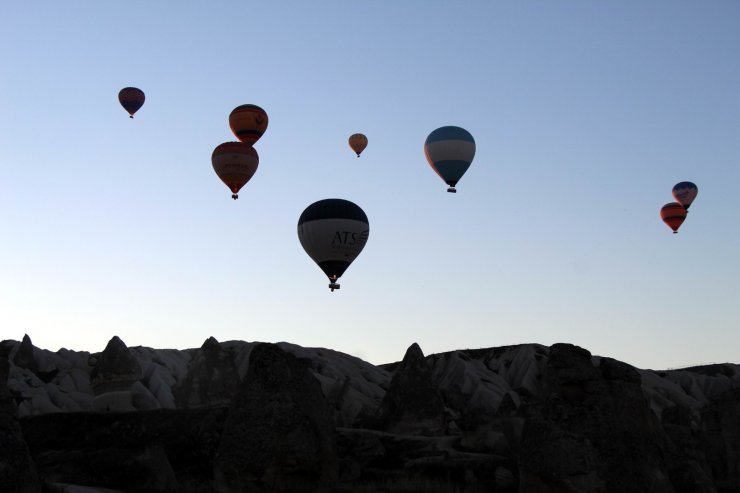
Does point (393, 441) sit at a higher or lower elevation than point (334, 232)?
lower

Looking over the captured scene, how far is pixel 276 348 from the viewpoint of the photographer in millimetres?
14219

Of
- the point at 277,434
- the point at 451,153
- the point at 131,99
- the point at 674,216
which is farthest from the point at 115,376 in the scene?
the point at 277,434

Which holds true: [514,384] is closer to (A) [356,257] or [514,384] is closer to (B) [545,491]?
(A) [356,257]

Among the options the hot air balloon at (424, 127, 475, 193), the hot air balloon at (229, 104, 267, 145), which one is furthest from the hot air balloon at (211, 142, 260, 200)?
the hot air balloon at (424, 127, 475, 193)

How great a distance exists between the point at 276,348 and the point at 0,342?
42.7 m

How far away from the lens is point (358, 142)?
150ft

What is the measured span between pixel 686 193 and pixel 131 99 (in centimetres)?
2244

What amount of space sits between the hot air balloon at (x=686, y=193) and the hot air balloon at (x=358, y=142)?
1282 cm

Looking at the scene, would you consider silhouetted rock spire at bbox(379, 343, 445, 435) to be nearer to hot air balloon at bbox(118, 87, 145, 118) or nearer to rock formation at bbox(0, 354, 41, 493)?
rock formation at bbox(0, 354, 41, 493)

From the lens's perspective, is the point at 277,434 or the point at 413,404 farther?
the point at 413,404

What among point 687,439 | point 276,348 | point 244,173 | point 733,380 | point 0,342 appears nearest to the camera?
point 276,348

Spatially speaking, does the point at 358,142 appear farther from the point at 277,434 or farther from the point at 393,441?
the point at 277,434

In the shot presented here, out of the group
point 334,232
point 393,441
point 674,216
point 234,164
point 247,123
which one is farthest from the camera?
point 674,216

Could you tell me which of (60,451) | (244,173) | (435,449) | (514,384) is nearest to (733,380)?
(514,384)
